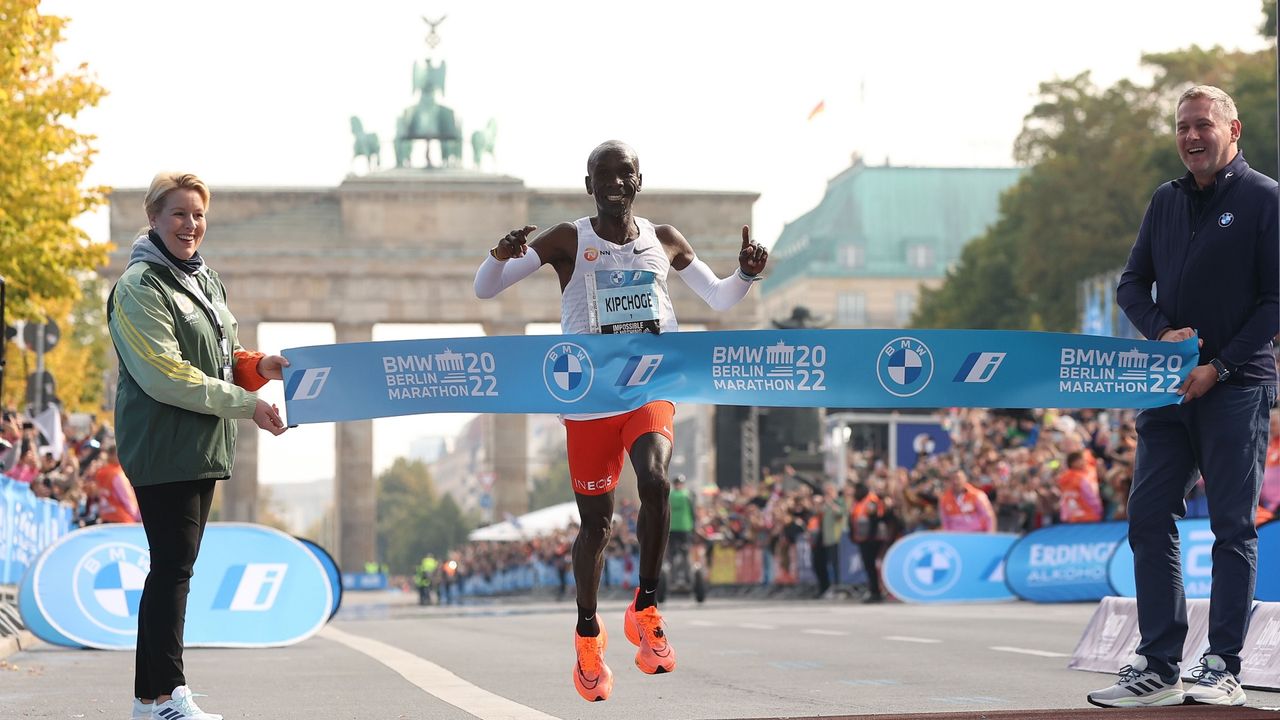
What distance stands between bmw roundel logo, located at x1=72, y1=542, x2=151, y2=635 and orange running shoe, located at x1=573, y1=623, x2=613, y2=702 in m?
6.69

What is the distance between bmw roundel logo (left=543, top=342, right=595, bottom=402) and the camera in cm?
776

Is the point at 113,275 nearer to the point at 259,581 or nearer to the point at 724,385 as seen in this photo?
the point at 259,581

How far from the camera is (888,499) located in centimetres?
2783

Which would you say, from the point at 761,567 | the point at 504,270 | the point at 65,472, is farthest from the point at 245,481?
the point at 504,270

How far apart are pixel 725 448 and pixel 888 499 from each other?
16147mm

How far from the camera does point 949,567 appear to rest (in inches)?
911

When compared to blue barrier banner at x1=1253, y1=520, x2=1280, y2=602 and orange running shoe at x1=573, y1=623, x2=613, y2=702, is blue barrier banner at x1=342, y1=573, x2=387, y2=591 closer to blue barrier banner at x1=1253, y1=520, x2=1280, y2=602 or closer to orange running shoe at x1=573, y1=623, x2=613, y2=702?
blue barrier banner at x1=1253, y1=520, x2=1280, y2=602

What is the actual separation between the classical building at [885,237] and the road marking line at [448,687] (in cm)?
11741

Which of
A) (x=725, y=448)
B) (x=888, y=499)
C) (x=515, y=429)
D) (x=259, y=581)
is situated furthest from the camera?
(x=515, y=429)

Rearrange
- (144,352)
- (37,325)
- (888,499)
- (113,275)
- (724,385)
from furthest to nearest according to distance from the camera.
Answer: (113,275)
(37,325)
(888,499)
(724,385)
(144,352)

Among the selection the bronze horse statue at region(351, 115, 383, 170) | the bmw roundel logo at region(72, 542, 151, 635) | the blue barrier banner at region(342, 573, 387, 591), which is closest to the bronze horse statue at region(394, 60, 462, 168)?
the bronze horse statue at region(351, 115, 383, 170)

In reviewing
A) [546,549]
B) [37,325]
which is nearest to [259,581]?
[37,325]

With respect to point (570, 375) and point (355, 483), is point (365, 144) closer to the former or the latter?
point (355, 483)

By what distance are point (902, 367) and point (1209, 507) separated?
122cm
